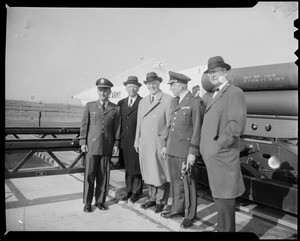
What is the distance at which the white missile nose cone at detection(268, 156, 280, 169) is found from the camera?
339 centimetres

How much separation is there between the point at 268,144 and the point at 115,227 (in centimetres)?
216

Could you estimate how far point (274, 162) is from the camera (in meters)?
3.39

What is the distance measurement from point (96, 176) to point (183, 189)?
118 cm

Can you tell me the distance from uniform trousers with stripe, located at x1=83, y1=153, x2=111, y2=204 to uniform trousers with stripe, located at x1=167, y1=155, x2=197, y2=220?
0.94m

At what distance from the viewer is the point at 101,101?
3.57 metres

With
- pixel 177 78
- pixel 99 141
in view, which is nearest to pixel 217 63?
pixel 177 78

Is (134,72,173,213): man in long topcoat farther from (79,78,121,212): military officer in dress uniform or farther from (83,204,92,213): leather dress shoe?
(83,204,92,213): leather dress shoe

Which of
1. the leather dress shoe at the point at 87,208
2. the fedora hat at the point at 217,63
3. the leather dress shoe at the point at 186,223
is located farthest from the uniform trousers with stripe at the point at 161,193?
the fedora hat at the point at 217,63

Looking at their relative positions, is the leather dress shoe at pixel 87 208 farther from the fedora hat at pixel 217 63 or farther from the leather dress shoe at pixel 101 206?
the fedora hat at pixel 217 63

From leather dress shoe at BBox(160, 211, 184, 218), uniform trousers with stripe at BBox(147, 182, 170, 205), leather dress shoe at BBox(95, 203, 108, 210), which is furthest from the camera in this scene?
leather dress shoe at BBox(95, 203, 108, 210)

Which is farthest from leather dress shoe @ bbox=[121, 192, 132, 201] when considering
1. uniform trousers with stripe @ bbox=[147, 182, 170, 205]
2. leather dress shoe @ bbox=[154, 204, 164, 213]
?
leather dress shoe @ bbox=[154, 204, 164, 213]

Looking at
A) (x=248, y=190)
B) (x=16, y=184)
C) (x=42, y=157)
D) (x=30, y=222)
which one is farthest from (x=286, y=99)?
(x=42, y=157)

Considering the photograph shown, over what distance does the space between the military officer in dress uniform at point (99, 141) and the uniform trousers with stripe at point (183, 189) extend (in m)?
0.89

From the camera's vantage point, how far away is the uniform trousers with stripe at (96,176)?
3.48 metres
